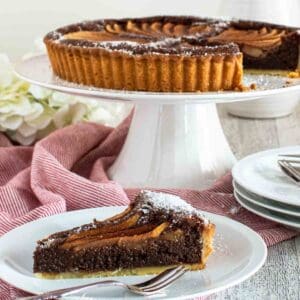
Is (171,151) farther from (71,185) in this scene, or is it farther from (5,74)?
(5,74)

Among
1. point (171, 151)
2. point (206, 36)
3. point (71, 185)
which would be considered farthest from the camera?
point (206, 36)

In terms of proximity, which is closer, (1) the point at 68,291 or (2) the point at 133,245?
(1) the point at 68,291

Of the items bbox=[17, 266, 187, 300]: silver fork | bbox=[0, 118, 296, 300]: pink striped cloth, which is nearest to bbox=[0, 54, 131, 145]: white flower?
bbox=[0, 118, 296, 300]: pink striped cloth

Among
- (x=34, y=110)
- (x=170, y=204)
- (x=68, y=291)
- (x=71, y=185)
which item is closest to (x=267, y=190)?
(x=170, y=204)

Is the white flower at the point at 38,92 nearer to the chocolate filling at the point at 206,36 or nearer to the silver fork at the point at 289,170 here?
the chocolate filling at the point at 206,36

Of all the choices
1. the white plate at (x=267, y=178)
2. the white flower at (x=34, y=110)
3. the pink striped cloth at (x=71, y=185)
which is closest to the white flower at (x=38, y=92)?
the white flower at (x=34, y=110)

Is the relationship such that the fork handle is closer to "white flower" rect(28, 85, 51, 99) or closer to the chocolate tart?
the chocolate tart
